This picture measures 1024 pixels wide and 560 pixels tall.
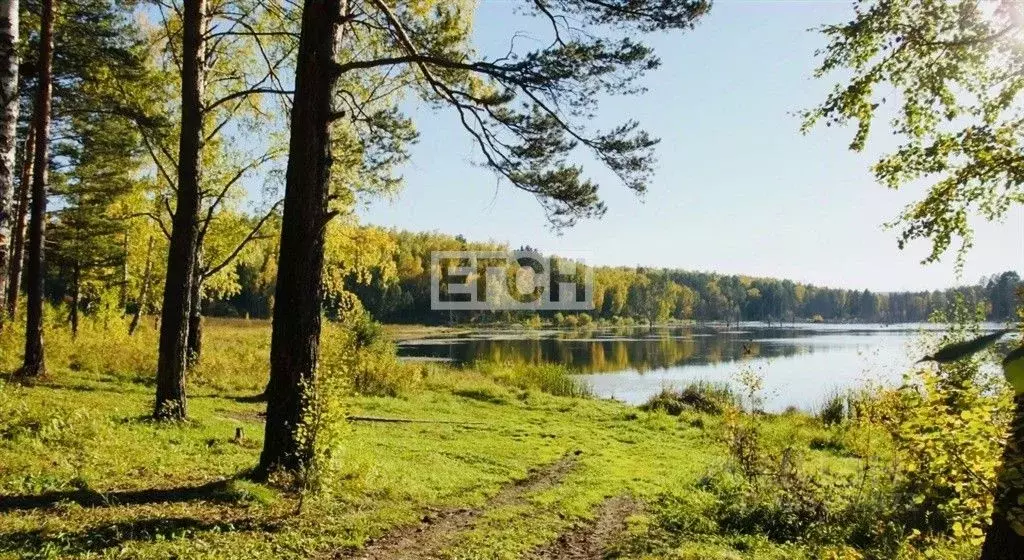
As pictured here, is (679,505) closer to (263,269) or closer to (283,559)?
(283,559)

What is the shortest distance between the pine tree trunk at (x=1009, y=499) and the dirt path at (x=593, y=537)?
135 inches

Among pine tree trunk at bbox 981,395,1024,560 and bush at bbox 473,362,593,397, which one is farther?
bush at bbox 473,362,593,397

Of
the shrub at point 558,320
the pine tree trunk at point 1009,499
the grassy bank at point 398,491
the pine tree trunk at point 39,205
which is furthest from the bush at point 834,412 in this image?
the shrub at point 558,320

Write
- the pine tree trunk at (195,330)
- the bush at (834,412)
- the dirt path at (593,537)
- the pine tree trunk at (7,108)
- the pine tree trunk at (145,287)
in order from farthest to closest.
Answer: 1. the pine tree trunk at (145,287)
2. the bush at (834,412)
3. the pine tree trunk at (195,330)
4. the dirt path at (593,537)
5. the pine tree trunk at (7,108)

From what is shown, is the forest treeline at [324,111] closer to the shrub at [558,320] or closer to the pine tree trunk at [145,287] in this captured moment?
the pine tree trunk at [145,287]

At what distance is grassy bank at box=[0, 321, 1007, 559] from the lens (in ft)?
16.7

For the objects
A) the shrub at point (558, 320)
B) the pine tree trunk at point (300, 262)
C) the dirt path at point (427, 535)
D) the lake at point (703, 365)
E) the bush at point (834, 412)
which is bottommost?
the lake at point (703, 365)

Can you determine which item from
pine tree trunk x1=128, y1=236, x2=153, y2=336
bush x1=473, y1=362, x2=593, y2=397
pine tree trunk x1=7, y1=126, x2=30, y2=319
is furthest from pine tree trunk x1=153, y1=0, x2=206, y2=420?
pine tree trunk x1=128, y1=236, x2=153, y2=336

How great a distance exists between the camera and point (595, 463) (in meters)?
10.9

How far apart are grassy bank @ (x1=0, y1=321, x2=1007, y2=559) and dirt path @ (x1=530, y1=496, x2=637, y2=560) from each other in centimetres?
3

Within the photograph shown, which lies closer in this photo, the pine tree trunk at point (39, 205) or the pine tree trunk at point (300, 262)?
the pine tree trunk at point (300, 262)

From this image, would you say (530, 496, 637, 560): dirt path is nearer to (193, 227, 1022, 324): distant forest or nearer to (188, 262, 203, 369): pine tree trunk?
(188, 262, 203, 369): pine tree trunk

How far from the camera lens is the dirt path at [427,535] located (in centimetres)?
534

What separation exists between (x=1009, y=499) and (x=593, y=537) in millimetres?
4335
